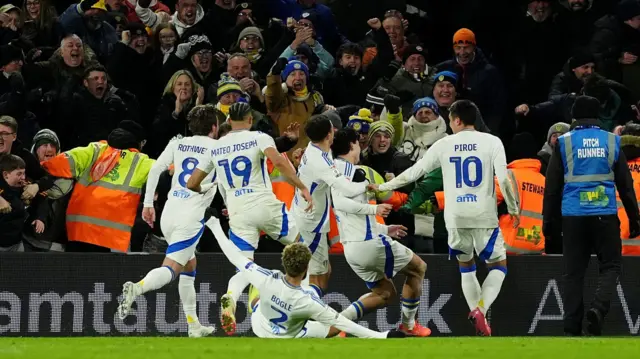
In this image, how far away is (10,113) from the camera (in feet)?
57.5

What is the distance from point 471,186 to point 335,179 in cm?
140

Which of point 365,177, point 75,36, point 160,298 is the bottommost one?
point 160,298

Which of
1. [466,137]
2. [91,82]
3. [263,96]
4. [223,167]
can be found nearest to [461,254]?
[466,137]

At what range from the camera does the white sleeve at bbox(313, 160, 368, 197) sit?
46.8ft

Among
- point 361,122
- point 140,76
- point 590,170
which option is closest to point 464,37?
point 361,122

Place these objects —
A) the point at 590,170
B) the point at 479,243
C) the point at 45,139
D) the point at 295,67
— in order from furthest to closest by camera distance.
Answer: the point at 295,67 → the point at 45,139 → the point at 479,243 → the point at 590,170

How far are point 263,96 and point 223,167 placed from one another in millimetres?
3589

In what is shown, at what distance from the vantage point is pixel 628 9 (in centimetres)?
1978

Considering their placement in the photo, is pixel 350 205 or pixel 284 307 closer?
pixel 284 307

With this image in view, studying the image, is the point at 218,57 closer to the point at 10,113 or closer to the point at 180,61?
the point at 180,61

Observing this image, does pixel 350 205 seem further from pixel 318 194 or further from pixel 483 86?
pixel 483 86

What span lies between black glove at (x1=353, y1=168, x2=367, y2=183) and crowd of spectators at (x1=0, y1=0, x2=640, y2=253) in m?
1.85

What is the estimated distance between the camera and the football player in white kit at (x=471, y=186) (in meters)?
14.7

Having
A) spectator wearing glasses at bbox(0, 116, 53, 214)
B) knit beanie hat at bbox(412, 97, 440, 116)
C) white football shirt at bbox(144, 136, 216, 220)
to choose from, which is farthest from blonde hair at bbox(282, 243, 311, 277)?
A: knit beanie hat at bbox(412, 97, 440, 116)
